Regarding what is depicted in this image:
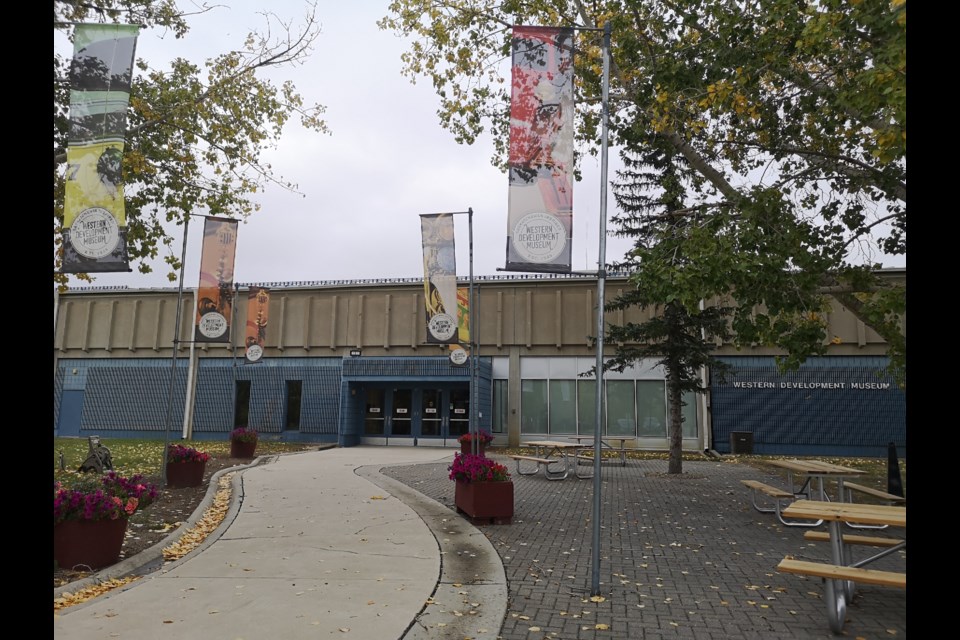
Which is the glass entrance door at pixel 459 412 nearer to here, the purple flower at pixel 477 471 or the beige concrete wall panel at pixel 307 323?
the beige concrete wall panel at pixel 307 323

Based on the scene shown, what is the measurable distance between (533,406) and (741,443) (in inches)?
354

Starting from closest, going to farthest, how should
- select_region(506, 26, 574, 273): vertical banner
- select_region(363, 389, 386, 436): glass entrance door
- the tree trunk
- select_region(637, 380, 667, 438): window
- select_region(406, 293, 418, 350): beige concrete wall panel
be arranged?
select_region(506, 26, 574, 273): vertical banner → the tree trunk → select_region(637, 380, 667, 438): window → select_region(363, 389, 386, 436): glass entrance door → select_region(406, 293, 418, 350): beige concrete wall panel

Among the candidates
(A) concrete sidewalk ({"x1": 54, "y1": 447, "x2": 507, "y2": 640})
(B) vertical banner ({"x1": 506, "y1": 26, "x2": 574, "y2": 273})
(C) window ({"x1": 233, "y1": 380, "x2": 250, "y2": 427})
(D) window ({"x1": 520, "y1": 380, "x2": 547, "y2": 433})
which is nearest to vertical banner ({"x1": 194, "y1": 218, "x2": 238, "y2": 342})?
(A) concrete sidewalk ({"x1": 54, "y1": 447, "x2": 507, "y2": 640})

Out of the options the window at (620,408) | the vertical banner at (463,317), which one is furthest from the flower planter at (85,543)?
the window at (620,408)

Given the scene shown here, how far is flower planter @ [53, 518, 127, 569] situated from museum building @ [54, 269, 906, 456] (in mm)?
19511

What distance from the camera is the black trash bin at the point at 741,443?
26.2m

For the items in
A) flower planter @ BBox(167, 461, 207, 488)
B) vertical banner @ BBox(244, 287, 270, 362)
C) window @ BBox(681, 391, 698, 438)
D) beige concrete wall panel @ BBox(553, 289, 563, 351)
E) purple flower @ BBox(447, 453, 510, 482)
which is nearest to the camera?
purple flower @ BBox(447, 453, 510, 482)

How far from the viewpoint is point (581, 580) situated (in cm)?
639

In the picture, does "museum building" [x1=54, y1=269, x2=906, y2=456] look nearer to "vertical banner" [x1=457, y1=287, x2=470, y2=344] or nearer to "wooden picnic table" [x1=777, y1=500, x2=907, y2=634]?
"vertical banner" [x1=457, y1=287, x2=470, y2=344]

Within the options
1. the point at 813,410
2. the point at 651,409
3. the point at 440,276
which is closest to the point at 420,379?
the point at 440,276

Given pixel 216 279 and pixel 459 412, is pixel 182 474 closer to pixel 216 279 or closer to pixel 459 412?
pixel 216 279

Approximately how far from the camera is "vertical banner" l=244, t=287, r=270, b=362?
88.4 feet

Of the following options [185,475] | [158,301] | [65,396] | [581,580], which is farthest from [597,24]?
[65,396]

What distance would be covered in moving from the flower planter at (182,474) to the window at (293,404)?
17809mm
